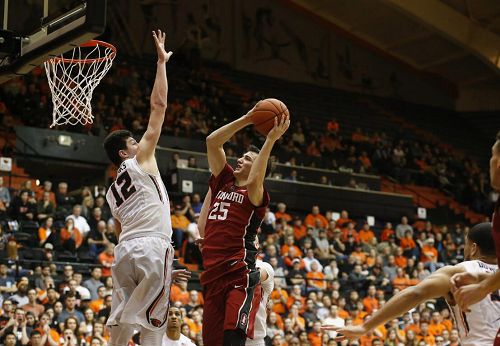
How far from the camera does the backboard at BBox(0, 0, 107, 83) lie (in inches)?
231

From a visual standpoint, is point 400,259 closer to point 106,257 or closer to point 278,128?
point 106,257

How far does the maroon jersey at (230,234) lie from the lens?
19.6 feet

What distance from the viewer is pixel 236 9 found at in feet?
88.6

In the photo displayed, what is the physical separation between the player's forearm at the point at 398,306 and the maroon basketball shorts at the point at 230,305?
64.3 inches

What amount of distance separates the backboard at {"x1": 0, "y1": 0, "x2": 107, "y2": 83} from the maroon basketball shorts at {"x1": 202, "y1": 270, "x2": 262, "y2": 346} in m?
2.00

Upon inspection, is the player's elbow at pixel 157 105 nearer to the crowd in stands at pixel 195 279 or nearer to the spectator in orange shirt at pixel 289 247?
the crowd in stands at pixel 195 279

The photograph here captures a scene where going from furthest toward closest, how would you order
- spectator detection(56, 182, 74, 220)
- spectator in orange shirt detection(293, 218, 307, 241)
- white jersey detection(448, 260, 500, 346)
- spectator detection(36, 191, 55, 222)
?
spectator in orange shirt detection(293, 218, 307, 241) → spectator detection(56, 182, 74, 220) → spectator detection(36, 191, 55, 222) → white jersey detection(448, 260, 500, 346)

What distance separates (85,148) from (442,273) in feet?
44.1

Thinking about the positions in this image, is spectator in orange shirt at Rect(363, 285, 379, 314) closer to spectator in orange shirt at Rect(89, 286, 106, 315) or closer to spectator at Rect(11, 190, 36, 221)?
spectator in orange shirt at Rect(89, 286, 106, 315)

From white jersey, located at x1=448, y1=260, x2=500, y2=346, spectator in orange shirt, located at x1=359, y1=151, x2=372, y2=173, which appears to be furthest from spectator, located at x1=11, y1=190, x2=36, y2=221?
spectator in orange shirt, located at x1=359, y1=151, x2=372, y2=173

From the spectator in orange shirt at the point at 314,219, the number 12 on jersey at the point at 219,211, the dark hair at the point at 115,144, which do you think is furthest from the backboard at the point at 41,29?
the spectator in orange shirt at the point at 314,219

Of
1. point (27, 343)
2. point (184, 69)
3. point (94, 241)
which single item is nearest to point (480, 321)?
point (27, 343)

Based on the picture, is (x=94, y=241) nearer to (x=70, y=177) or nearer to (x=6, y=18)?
→ (x=70, y=177)

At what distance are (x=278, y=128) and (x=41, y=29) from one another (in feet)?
6.77
